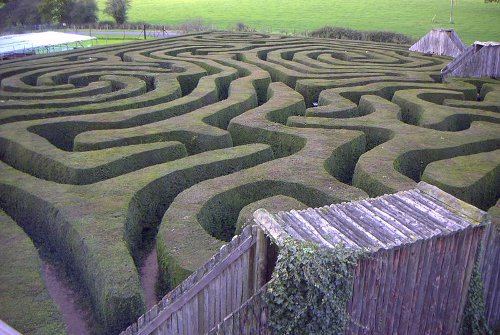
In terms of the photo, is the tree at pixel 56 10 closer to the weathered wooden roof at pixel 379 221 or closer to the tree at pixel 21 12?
the tree at pixel 21 12

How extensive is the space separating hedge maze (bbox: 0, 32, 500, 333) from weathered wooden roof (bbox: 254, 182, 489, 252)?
226 cm

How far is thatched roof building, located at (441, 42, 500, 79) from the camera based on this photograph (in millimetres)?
22188

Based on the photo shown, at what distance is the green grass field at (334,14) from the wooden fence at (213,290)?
47788mm

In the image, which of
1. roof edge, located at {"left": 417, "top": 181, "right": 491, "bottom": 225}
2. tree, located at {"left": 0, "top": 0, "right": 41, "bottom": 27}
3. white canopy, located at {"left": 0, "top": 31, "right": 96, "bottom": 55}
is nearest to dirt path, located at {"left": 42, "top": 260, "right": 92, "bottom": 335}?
roof edge, located at {"left": 417, "top": 181, "right": 491, "bottom": 225}

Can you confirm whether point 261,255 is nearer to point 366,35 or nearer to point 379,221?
point 379,221

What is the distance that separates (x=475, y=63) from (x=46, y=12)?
169ft

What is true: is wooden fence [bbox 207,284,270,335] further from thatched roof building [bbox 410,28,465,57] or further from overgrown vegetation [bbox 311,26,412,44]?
overgrown vegetation [bbox 311,26,412,44]

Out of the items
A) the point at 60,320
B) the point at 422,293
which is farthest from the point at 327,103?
the point at 60,320

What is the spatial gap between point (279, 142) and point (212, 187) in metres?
3.94

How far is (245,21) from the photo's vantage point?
63.0 metres

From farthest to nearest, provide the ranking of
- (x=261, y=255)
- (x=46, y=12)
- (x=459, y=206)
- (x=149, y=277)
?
(x=46, y=12), (x=149, y=277), (x=459, y=206), (x=261, y=255)

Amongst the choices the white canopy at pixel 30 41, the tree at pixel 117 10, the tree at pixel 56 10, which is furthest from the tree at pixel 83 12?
the white canopy at pixel 30 41

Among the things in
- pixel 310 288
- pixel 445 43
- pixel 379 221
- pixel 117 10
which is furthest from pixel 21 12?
pixel 310 288

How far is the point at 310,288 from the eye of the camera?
19.7ft
